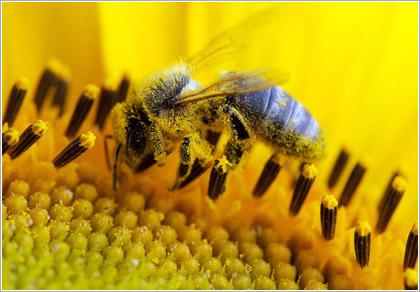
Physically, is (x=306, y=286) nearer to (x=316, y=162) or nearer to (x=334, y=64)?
(x=316, y=162)

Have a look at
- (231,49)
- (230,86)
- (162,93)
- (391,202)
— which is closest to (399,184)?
(391,202)

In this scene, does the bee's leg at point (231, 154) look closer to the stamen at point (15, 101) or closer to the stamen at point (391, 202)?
the stamen at point (391, 202)

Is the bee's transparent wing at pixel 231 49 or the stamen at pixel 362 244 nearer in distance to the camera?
the stamen at pixel 362 244

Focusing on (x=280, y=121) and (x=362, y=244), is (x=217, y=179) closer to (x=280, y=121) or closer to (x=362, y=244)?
(x=280, y=121)

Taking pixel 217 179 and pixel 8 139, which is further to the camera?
pixel 217 179

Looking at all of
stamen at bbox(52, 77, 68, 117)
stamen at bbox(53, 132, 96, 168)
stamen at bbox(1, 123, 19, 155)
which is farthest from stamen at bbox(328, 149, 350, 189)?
stamen at bbox(1, 123, 19, 155)

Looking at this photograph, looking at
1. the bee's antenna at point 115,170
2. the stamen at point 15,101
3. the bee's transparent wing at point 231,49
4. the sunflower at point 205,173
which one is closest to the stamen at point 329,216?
the sunflower at point 205,173
